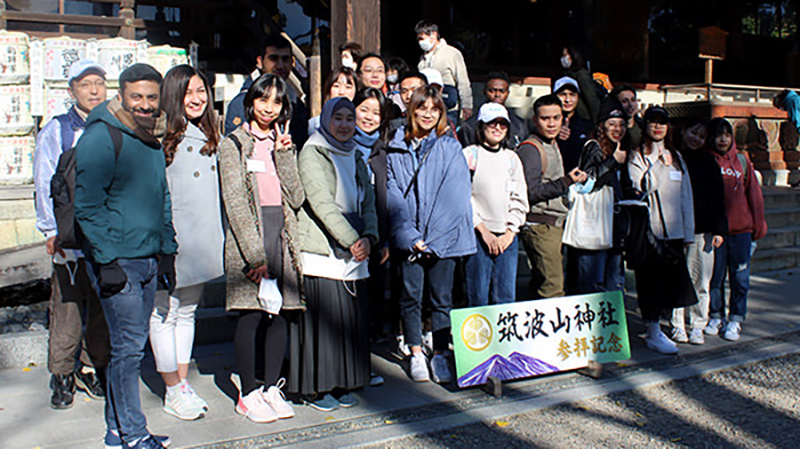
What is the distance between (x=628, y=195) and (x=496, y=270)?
4.28ft

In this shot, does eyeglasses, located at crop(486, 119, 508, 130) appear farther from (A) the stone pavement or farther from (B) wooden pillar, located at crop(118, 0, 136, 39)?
(B) wooden pillar, located at crop(118, 0, 136, 39)

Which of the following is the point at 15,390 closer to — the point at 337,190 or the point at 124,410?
the point at 124,410

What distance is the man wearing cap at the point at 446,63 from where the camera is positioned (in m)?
6.97

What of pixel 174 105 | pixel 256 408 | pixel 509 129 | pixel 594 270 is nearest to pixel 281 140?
pixel 174 105

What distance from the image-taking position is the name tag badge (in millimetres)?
4109

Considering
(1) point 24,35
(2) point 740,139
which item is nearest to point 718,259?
(2) point 740,139

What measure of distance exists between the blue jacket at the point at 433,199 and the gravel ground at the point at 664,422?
1185 mm

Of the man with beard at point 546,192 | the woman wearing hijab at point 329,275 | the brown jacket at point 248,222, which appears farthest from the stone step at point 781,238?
the brown jacket at point 248,222

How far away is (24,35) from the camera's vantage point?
27.0 ft

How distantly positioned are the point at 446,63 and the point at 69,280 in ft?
13.1

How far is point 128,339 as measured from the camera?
11.5 feet

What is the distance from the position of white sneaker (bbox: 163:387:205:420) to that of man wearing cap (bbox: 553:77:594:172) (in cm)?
321

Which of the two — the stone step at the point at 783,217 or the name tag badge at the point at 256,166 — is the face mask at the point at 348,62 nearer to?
the name tag badge at the point at 256,166

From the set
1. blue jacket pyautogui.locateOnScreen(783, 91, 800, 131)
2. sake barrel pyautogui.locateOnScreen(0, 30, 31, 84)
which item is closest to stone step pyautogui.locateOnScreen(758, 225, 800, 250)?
blue jacket pyautogui.locateOnScreen(783, 91, 800, 131)
